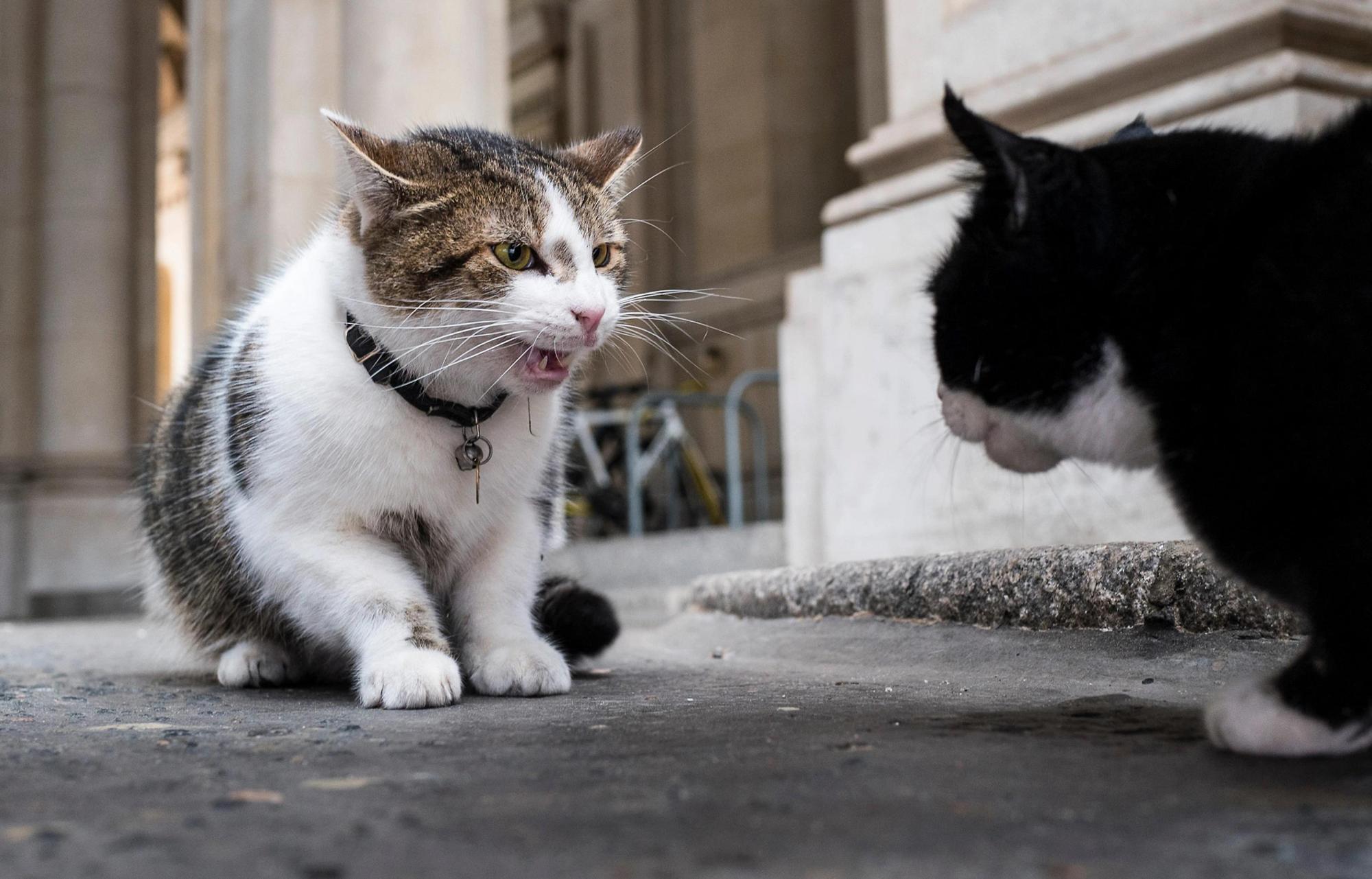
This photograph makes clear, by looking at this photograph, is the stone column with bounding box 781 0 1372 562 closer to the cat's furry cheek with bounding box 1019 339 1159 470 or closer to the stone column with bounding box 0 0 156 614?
the cat's furry cheek with bounding box 1019 339 1159 470

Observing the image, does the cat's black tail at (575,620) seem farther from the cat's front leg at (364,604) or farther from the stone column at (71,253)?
the stone column at (71,253)

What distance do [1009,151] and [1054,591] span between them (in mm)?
1258

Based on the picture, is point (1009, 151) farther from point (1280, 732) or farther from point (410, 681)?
point (410, 681)

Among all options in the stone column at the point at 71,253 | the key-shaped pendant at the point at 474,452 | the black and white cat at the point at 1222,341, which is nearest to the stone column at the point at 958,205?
the key-shaped pendant at the point at 474,452

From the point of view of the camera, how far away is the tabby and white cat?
2.13m

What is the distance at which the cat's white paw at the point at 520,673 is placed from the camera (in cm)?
217

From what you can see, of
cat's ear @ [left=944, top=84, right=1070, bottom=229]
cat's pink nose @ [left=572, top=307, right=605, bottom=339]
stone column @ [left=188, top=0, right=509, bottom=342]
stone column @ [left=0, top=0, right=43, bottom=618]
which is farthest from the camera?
stone column @ [left=0, top=0, right=43, bottom=618]

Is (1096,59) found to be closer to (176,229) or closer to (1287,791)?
(1287,791)

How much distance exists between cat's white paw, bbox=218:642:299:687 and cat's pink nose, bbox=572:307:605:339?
1.02 metres

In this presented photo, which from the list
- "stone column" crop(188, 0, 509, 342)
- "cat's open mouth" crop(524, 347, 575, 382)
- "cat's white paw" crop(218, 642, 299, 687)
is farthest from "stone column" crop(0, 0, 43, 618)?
"cat's open mouth" crop(524, 347, 575, 382)

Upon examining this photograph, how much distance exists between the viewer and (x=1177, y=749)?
54.7 inches

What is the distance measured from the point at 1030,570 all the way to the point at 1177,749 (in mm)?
1166

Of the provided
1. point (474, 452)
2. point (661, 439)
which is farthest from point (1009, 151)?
point (661, 439)

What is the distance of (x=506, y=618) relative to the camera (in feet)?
7.69
